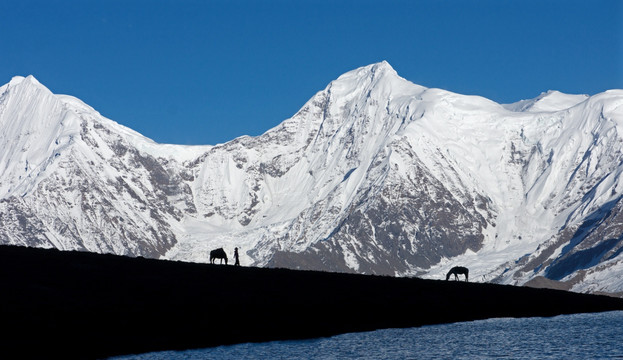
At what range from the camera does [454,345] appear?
92.6 m

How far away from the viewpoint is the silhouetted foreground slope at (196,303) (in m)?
90.0

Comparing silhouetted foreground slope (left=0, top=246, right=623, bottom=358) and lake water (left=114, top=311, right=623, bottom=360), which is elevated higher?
silhouetted foreground slope (left=0, top=246, right=623, bottom=358)

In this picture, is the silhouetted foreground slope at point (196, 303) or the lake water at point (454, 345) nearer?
the lake water at point (454, 345)

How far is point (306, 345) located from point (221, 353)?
758 cm

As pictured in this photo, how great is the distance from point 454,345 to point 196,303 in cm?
2211

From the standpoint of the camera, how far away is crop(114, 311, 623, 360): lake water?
86.2 metres

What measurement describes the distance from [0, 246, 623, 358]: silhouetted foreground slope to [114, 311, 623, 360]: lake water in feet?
12.8

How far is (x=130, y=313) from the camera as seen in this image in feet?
316

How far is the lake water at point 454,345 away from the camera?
86250 millimetres

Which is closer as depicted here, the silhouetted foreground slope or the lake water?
the lake water

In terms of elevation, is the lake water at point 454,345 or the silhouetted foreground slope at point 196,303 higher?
the silhouetted foreground slope at point 196,303

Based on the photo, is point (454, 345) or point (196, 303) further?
point (196, 303)

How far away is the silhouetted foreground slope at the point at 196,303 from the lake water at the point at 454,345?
3.89m

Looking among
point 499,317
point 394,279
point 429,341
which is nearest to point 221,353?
point 429,341
